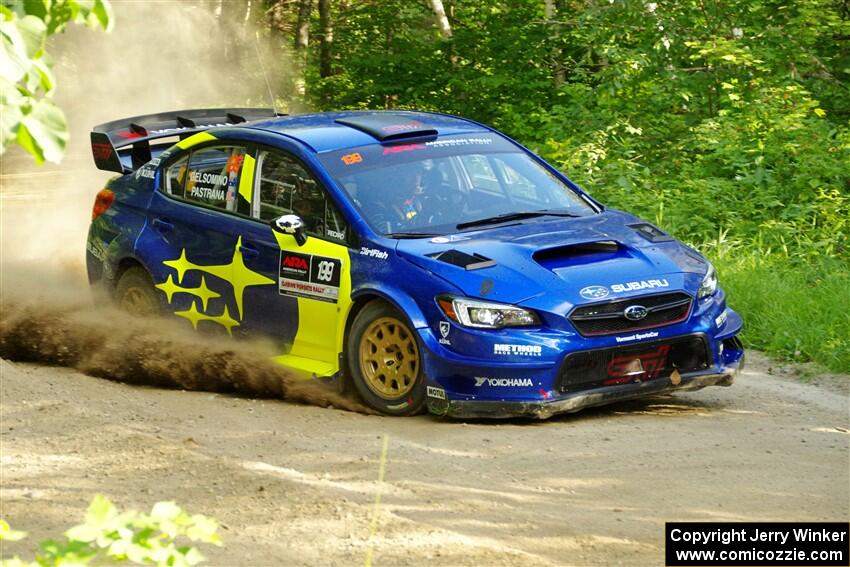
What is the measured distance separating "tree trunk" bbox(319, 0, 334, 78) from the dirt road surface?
689 inches

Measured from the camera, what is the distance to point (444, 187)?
26.4ft

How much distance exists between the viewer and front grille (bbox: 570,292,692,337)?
6.91 metres

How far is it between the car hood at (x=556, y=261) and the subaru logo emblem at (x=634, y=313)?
2.9 inches

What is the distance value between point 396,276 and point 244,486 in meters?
2.09

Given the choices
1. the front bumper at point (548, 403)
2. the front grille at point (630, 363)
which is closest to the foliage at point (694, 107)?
the front grille at point (630, 363)

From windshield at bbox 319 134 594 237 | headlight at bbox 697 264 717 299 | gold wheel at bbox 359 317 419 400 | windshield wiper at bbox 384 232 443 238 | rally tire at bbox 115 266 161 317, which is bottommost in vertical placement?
rally tire at bbox 115 266 161 317

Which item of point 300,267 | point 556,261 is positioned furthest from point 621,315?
point 300,267

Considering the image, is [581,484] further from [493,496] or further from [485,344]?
[485,344]

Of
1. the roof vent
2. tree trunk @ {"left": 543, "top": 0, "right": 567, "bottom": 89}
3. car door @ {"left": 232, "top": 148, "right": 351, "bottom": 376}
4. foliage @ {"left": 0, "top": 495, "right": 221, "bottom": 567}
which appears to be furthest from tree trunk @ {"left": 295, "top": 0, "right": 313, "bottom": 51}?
foliage @ {"left": 0, "top": 495, "right": 221, "bottom": 567}

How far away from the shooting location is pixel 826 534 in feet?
16.3

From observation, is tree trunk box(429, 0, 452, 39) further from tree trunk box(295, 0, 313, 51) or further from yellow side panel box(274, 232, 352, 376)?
yellow side panel box(274, 232, 352, 376)

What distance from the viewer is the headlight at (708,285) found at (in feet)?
24.2

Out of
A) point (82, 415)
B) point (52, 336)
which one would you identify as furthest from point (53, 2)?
point (52, 336)

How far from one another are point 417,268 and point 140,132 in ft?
12.5
